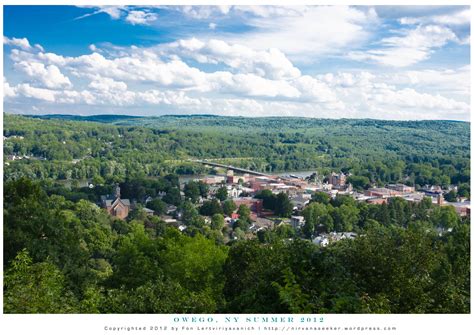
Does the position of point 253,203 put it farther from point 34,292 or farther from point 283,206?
point 34,292

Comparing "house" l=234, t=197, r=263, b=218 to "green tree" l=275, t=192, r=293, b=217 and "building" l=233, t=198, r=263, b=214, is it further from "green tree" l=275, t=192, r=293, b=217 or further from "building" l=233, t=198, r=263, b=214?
"green tree" l=275, t=192, r=293, b=217

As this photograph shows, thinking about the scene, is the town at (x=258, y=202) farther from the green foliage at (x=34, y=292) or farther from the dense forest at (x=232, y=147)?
the green foliage at (x=34, y=292)

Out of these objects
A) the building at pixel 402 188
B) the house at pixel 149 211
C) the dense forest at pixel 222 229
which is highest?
the dense forest at pixel 222 229

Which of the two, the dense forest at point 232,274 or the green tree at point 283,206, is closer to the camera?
the dense forest at point 232,274

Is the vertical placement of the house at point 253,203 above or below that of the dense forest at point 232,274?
below

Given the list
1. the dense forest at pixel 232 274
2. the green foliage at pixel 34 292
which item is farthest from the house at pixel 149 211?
the green foliage at pixel 34 292

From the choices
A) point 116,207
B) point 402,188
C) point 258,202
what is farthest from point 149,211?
point 402,188
